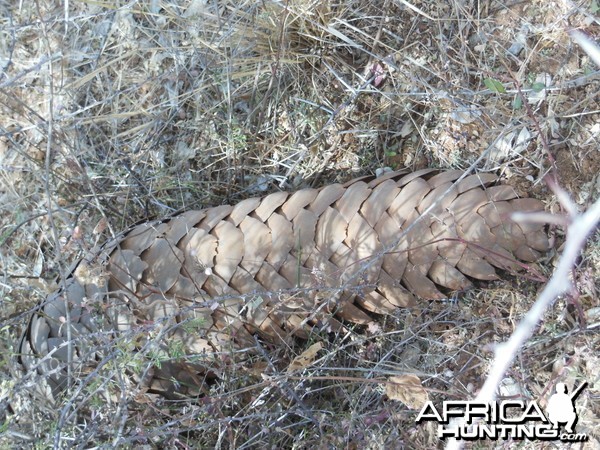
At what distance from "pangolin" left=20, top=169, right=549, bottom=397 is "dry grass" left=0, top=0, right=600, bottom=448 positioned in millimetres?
60

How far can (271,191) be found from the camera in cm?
160

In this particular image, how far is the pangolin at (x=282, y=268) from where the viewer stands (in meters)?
1.28

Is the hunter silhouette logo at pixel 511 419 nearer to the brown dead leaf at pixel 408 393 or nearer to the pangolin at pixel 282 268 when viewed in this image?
the brown dead leaf at pixel 408 393

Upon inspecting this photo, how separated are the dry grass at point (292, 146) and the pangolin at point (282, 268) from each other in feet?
0.20

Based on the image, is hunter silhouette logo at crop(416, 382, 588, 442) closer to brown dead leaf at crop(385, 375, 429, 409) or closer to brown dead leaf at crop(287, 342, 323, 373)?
brown dead leaf at crop(385, 375, 429, 409)

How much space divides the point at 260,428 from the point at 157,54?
3.18ft

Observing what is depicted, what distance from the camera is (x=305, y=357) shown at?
1.32 metres

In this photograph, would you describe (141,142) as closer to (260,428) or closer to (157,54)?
(157,54)

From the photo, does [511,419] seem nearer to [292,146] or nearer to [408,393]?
[408,393]

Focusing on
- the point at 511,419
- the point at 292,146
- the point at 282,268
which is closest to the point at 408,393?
the point at 511,419

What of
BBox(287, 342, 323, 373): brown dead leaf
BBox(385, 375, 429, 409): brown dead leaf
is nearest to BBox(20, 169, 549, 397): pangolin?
BBox(287, 342, 323, 373): brown dead leaf

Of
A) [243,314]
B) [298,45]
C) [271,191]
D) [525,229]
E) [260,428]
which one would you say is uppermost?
[298,45]

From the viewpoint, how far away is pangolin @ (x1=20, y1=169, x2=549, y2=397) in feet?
4.19

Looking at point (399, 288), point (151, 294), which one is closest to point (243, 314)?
point (151, 294)
